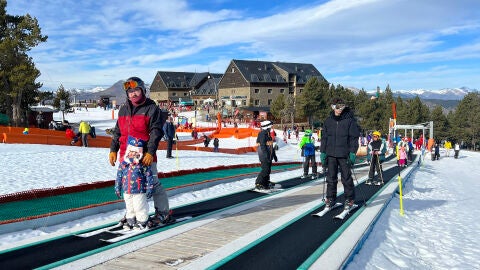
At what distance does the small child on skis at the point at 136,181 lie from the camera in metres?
5.51

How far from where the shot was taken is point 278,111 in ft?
245

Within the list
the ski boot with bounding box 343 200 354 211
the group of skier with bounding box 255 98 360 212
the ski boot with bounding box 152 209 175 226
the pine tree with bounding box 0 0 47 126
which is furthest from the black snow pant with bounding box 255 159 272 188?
the pine tree with bounding box 0 0 47 126

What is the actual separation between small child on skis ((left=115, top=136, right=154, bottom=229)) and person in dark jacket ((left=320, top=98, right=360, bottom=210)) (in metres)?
3.68

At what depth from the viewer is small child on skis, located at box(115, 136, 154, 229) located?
551 centimetres

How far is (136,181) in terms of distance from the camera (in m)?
5.51

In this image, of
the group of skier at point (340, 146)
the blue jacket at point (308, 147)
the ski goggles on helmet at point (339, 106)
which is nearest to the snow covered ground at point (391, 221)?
the group of skier at point (340, 146)

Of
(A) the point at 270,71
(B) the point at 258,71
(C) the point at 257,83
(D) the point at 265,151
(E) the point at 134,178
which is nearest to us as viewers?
(E) the point at 134,178

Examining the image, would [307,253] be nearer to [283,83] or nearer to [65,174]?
[65,174]

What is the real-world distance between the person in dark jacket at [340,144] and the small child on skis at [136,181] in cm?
368

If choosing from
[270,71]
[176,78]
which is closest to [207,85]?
[176,78]

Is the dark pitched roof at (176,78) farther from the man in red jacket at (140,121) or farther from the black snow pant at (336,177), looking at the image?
the man in red jacket at (140,121)

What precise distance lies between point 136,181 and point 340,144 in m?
3.99

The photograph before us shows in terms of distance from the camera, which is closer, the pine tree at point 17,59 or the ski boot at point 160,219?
the ski boot at point 160,219

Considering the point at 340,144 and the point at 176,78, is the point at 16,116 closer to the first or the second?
the point at 340,144
